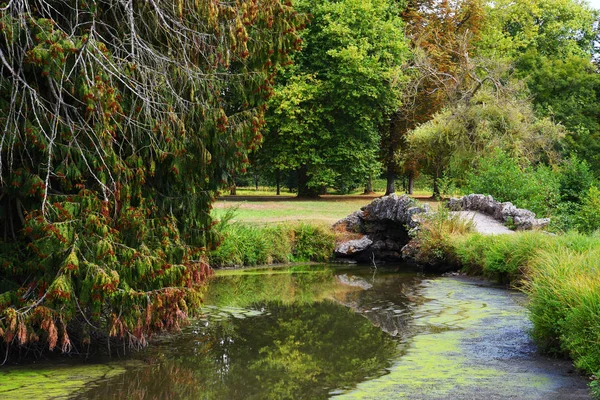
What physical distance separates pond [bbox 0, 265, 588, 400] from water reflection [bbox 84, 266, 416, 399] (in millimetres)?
17

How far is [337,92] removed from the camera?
118 feet

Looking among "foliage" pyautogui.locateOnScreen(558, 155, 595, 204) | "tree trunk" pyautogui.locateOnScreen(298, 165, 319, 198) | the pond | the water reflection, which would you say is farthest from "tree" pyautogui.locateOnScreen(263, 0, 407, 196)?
the pond

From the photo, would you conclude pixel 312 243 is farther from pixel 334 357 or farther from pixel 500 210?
pixel 334 357

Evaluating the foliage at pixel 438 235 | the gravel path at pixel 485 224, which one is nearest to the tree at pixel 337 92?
the gravel path at pixel 485 224

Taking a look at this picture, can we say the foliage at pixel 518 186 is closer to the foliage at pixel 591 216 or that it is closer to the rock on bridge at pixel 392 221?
the rock on bridge at pixel 392 221

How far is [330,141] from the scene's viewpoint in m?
37.6

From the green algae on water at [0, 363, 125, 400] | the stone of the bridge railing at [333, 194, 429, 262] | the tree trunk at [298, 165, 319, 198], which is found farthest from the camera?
the tree trunk at [298, 165, 319, 198]

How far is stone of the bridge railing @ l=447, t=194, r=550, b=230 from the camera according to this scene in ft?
58.9

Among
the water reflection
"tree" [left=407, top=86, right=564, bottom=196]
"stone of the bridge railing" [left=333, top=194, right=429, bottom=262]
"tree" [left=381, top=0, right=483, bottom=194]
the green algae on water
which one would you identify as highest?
"tree" [left=381, top=0, right=483, bottom=194]

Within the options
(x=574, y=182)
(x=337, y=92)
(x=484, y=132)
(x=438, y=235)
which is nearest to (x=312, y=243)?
(x=438, y=235)

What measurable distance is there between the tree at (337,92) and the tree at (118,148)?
2548cm

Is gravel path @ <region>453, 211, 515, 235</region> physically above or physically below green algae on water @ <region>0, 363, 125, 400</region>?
above

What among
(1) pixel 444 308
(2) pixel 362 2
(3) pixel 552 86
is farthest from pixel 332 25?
(1) pixel 444 308

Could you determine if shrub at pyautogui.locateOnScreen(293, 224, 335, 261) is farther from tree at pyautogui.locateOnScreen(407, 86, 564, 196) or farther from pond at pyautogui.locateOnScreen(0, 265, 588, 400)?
tree at pyautogui.locateOnScreen(407, 86, 564, 196)
